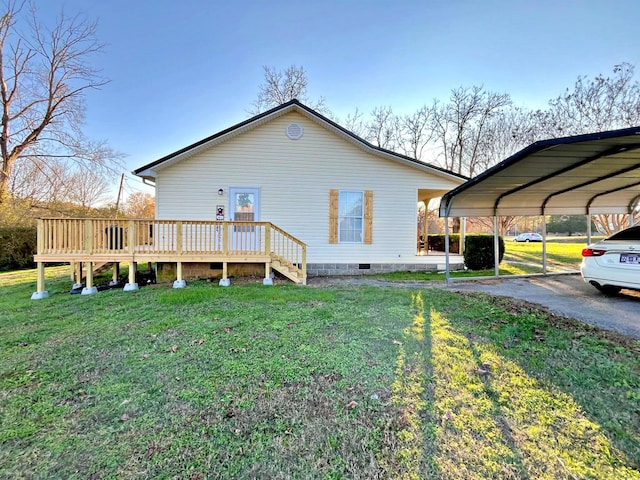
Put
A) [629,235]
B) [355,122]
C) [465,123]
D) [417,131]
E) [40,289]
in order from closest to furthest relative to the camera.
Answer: [629,235] < [40,289] < [465,123] < [355,122] < [417,131]

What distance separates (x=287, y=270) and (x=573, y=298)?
6571 mm

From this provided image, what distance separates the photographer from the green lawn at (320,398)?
6.44 ft

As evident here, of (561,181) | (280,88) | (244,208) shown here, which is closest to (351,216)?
(244,208)

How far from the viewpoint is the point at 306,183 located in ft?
31.7

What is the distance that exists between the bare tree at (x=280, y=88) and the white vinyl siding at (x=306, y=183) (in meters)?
14.1

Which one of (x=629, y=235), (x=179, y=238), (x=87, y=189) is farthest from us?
(x=87, y=189)

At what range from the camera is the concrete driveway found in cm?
445

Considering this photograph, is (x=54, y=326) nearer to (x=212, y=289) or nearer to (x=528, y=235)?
(x=212, y=289)

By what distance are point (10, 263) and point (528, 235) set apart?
47.4 metres

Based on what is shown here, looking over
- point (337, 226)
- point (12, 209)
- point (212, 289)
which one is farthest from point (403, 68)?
point (12, 209)

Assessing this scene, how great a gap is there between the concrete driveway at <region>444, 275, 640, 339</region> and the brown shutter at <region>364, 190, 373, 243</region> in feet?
10.4

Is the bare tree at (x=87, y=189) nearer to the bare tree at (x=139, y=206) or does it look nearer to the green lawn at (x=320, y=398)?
the bare tree at (x=139, y=206)

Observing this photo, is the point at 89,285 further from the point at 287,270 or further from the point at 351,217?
the point at 351,217

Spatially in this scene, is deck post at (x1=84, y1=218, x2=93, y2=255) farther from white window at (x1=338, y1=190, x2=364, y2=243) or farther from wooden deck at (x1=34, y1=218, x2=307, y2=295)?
white window at (x1=338, y1=190, x2=364, y2=243)
